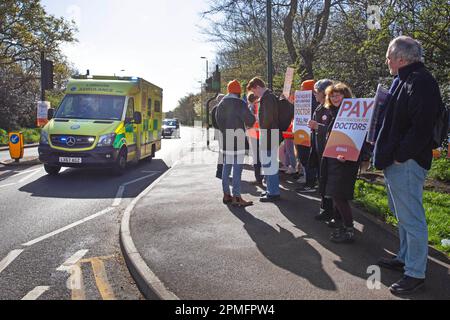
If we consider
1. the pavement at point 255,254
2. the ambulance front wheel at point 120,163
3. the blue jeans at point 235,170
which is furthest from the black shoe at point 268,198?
the ambulance front wheel at point 120,163

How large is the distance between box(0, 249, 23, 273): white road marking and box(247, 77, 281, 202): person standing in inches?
148

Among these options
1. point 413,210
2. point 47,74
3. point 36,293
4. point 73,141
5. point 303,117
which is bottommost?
point 36,293

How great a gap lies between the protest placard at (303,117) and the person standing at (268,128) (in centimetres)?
73

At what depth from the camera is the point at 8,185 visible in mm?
9508

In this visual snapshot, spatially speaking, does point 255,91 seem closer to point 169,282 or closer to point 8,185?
point 169,282

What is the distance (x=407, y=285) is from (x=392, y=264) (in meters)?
0.58

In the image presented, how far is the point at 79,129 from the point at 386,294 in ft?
28.0

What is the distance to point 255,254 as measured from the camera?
178 inches

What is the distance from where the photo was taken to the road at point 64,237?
3984 millimetres

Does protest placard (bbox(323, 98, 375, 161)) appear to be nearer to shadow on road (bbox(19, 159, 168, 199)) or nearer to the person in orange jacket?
the person in orange jacket

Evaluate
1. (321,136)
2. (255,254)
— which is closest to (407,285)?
(255,254)

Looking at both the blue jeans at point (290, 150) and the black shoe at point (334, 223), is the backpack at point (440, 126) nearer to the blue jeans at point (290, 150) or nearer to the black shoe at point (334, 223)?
the black shoe at point (334, 223)

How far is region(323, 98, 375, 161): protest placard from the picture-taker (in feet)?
14.8

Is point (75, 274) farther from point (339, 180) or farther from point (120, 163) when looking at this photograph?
point (120, 163)
